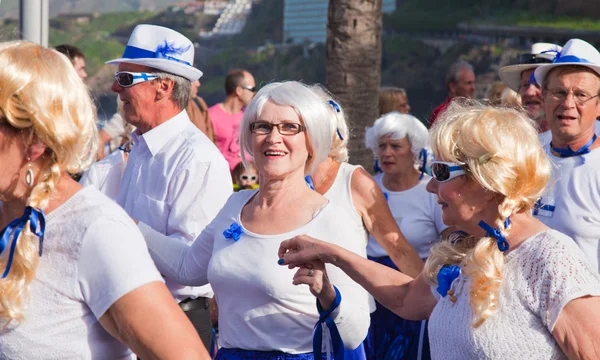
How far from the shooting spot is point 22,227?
201 centimetres

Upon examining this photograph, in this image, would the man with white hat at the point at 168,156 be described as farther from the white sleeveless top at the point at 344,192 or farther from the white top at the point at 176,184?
the white sleeveless top at the point at 344,192

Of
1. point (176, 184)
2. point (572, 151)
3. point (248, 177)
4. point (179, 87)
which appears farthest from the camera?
point (248, 177)

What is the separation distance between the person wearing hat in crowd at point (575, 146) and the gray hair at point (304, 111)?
1.47 meters

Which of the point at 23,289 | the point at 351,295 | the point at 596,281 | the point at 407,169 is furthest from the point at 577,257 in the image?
the point at 407,169

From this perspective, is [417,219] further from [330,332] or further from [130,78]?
[330,332]

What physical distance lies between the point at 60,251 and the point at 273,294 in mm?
1319

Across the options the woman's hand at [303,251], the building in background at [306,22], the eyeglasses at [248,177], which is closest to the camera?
the woman's hand at [303,251]

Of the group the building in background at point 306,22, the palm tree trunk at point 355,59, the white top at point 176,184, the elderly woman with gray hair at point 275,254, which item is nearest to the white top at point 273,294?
the elderly woman with gray hair at point 275,254

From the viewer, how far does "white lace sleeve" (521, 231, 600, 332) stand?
2463 mm

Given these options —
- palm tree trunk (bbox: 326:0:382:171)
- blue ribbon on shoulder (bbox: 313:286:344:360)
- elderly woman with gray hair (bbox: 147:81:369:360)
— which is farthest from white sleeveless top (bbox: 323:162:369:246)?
palm tree trunk (bbox: 326:0:382:171)

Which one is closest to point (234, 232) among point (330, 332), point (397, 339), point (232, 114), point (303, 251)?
point (303, 251)

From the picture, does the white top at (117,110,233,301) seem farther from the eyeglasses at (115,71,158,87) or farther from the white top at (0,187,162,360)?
the white top at (0,187,162,360)

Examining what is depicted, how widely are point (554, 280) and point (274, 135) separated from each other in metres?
1.38

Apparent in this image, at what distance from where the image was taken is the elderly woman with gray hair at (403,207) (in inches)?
209
